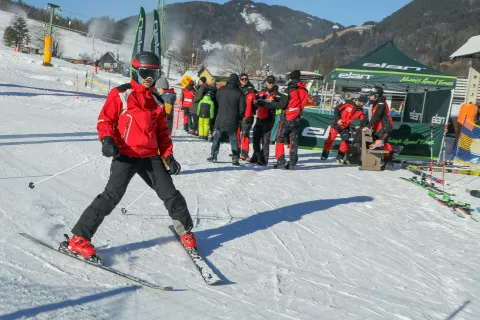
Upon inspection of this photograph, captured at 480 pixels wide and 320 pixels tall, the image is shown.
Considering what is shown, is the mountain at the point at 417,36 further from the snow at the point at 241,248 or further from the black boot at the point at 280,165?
the snow at the point at 241,248

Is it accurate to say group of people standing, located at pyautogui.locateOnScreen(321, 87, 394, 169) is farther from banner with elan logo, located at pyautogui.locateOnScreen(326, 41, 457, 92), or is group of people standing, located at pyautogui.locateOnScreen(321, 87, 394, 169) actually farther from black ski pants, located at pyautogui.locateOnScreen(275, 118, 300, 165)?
banner with elan logo, located at pyautogui.locateOnScreen(326, 41, 457, 92)

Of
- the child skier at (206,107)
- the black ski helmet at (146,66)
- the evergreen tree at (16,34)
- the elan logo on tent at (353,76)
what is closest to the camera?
the black ski helmet at (146,66)

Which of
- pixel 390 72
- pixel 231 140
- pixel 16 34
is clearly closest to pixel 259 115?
pixel 231 140

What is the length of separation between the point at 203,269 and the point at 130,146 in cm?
114

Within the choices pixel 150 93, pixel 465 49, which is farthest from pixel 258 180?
pixel 465 49

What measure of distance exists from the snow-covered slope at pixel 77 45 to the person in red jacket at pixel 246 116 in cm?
8576

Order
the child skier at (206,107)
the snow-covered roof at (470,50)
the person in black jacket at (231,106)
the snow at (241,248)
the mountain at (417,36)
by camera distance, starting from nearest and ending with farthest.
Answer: the snow at (241,248)
the person in black jacket at (231,106)
the child skier at (206,107)
the snow-covered roof at (470,50)
the mountain at (417,36)

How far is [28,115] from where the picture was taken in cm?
1030

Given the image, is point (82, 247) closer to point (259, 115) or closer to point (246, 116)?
point (259, 115)

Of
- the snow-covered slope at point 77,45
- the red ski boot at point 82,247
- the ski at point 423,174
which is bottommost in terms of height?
the red ski boot at point 82,247

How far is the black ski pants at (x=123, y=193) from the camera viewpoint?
3.35 m

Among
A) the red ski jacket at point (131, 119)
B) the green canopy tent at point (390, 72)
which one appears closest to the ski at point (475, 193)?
the green canopy tent at point (390, 72)

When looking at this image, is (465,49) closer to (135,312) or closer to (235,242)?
(235,242)

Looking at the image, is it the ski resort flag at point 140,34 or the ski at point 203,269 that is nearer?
the ski at point 203,269
